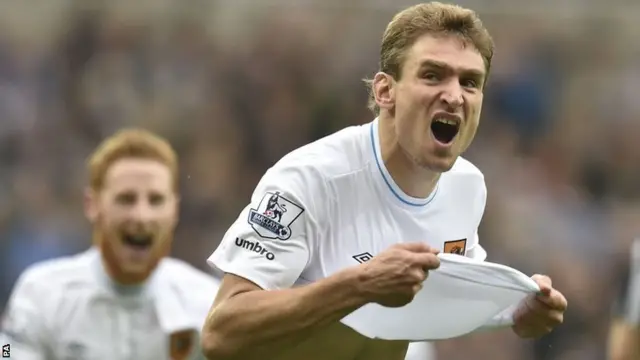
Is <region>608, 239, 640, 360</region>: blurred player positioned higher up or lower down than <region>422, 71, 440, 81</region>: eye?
lower down

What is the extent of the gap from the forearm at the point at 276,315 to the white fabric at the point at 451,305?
0.35 metres

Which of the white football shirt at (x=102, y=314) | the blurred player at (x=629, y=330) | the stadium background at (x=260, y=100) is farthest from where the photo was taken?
the stadium background at (x=260, y=100)

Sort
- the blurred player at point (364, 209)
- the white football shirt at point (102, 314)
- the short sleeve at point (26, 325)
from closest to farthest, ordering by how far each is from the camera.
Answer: the blurred player at point (364, 209), the short sleeve at point (26, 325), the white football shirt at point (102, 314)

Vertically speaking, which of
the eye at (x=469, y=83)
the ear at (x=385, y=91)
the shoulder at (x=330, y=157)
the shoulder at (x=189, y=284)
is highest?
the eye at (x=469, y=83)

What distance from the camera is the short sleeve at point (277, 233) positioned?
369cm

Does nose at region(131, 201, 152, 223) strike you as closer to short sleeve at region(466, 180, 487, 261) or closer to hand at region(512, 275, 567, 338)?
short sleeve at region(466, 180, 487, 261)

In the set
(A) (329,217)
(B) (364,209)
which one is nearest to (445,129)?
(B) (364,209)

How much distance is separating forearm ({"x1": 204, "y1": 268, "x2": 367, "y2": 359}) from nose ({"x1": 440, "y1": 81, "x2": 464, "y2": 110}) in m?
0.72

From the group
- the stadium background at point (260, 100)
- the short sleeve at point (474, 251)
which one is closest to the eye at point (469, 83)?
the short sleeve at point (474, 251)

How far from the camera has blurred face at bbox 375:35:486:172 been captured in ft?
12.8

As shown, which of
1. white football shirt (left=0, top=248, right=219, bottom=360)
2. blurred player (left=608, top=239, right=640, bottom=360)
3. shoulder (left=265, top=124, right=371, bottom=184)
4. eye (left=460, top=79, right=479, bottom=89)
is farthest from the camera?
white football shirt (left=0, top=248, right=219, bottom=360)

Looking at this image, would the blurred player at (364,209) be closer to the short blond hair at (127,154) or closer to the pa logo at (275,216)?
the pa logo at (275,216)

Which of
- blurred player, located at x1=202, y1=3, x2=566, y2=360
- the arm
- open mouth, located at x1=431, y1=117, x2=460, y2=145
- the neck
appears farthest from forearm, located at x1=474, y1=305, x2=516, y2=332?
the arm

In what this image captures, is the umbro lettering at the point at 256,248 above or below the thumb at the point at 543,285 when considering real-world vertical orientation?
above
